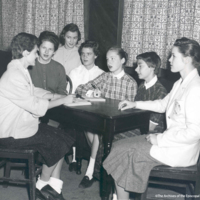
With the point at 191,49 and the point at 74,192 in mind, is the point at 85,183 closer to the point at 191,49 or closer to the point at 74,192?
the point at 74,192

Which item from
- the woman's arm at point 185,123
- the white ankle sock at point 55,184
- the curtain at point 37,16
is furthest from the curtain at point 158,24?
the white ankle sock at point 55,184

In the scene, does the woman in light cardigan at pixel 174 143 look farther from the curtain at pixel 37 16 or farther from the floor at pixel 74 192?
the curtain at pixel 37 16

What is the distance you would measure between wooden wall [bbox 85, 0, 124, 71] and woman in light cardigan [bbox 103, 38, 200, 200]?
1711mm

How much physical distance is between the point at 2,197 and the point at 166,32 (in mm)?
2336

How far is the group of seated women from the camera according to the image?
189 cm

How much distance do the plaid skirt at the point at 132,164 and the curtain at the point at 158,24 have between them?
4.98 feet

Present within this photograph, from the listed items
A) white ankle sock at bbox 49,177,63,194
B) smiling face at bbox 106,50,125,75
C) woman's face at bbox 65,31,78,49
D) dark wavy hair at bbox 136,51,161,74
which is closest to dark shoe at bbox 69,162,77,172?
white ankle sock at bbox 49,177,63,194

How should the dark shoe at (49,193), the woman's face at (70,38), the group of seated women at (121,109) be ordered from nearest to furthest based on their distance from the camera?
the group of seated women at (121,109)
the dark shoe at (49,193)
the woman's face at (70,38)

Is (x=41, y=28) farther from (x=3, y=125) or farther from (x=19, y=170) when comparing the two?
(x=3, y=125)

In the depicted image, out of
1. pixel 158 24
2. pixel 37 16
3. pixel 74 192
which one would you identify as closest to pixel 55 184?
pixel 74 192

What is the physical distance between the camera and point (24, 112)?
2203 millimetres

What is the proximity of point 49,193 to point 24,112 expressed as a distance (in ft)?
2.45

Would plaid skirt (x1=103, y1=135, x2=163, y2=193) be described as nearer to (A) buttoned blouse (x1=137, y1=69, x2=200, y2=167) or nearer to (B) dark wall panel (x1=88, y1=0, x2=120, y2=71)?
(A) buttoned blouse (x1=137, y1=69, x2=200, y2=167)

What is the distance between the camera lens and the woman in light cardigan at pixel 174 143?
71.5 inches
